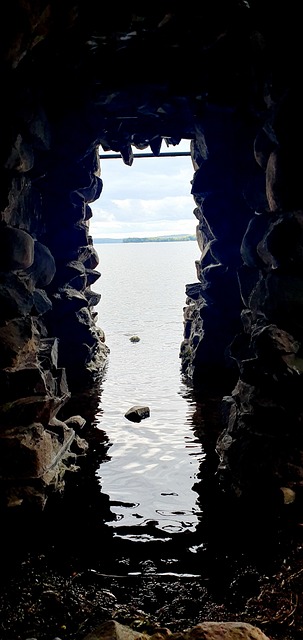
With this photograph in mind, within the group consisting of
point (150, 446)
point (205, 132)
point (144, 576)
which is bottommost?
point (150, 446)

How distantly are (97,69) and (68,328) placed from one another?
930 centimetres

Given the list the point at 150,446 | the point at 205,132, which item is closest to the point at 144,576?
the point at 150,446

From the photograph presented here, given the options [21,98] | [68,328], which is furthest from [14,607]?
[68,328]

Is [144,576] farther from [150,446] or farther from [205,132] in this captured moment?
[205,132]

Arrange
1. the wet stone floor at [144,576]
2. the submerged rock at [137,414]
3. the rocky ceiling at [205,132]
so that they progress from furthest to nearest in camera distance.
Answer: the submerged rock at [137,414] < the rocky ceiling at [205,132] < the wet stone floor at [144,576]

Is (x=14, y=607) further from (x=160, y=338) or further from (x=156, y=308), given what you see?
(x=156, y=308)

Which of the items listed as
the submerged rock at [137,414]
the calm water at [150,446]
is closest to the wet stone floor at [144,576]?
the calm water at [150,446]

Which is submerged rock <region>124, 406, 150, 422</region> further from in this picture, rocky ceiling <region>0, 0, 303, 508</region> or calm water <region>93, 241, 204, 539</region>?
rocky ceiling <region>0, 0, 303, 508</region>

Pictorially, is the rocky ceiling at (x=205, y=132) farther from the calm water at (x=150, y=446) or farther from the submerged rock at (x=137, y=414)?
the submerged rock at (x=137, y=414)

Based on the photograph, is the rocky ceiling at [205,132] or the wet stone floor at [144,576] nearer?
the wet stone floor at [144,576]

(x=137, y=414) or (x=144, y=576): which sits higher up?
(x=144, y=576)

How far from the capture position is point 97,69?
11586 mm

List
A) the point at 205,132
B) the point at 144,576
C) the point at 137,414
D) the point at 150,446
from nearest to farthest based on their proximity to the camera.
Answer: the point at 144,576 < the point at 150,446 < the point at 137,414 < the point at 205,132

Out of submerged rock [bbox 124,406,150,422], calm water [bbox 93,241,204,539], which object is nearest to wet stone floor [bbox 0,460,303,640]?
calm water [bbox 93,241,204,539]
